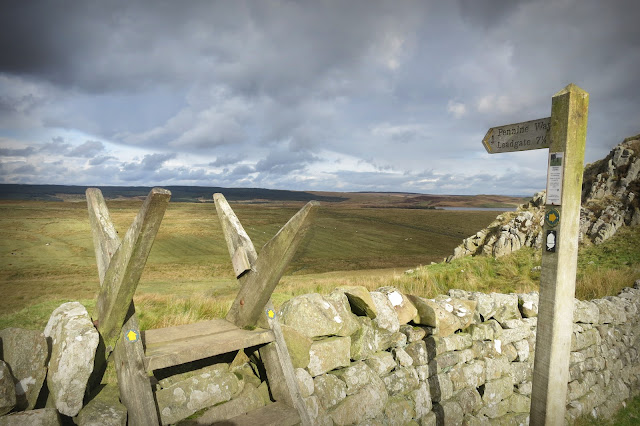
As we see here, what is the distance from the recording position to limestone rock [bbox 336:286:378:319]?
402cm

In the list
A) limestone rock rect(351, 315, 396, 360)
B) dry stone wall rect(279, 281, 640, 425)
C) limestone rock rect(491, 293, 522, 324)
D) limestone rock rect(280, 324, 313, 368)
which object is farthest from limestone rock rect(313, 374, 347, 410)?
limestone rock rect(491, 293, 522, 324)

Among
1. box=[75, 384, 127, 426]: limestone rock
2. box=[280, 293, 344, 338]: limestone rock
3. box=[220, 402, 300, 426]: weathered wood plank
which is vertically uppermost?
box=[280, 293, 344, 338]: limestone rock

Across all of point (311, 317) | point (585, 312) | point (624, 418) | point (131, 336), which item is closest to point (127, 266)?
point (131, 336)

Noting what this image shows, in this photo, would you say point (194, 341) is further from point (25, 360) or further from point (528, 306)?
point (528, 306)

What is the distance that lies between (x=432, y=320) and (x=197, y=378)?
2.82 metres

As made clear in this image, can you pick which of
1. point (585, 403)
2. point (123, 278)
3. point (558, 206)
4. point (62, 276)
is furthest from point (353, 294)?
point (62, 276)

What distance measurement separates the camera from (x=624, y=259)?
35.5ft

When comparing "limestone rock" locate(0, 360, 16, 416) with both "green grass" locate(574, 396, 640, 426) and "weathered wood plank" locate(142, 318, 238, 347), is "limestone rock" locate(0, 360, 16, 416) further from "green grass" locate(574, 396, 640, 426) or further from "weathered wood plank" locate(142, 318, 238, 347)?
"green grass" locate(574, 396, 640, 426)

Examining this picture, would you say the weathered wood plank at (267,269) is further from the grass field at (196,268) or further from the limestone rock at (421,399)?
the limestone rock at (421,399)

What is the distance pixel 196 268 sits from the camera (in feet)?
60.0

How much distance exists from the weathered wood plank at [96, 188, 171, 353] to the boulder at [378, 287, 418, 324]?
2.98m

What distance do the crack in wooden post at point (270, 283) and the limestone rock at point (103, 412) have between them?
39.5 inches

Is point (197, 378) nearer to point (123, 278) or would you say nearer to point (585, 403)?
point (123, 278)

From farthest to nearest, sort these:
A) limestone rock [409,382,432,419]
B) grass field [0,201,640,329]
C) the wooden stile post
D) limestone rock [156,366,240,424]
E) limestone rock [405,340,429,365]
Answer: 1. grass field [0,201,640,329]
2. limestone rock [405,340,429,365]
3. limestone rock [409,382,432,419]
4. the wooden stile post
5. limestone rock [156,366,240,424]
